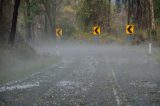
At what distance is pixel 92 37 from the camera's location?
7669 cm

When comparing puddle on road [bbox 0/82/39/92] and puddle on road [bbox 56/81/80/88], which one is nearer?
puddle on road [bbox 0/82/39/92]

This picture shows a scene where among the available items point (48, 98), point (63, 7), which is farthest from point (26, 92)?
point (63, 7)

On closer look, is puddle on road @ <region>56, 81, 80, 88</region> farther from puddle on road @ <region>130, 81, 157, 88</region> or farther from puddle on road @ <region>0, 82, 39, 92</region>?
puddle on road @ <region>130, 81, 157, 88</region>

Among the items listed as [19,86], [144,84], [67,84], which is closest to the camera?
[19,86]

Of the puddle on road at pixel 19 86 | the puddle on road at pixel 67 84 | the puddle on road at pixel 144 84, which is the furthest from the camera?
the puddle on road at pixel 67 84

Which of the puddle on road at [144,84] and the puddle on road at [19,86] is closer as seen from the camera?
the puddle on road at [19,86]

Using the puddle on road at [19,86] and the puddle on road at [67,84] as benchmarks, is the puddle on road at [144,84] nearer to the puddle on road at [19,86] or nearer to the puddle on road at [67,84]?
the puddle on road at [67,84]

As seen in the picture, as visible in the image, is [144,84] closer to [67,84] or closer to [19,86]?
[67,84]

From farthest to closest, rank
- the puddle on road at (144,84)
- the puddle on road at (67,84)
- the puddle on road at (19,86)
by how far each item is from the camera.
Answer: the puddle on road at (67,84), the puddle on road at (144,84), the puddle on road at (19,86)

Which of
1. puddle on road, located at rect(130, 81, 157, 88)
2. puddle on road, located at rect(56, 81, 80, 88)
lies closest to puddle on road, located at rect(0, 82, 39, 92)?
puddle on road, located at rect(56, 81, 80, 88)

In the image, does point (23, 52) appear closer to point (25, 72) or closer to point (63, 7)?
point (25, 72)

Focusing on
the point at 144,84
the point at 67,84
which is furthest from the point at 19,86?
the point at 144,84

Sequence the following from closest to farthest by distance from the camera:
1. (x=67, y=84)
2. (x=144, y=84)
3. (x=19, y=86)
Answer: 1. (x=19, y=86)
2. (x=144, y=84)
3. (x=67, y=84)

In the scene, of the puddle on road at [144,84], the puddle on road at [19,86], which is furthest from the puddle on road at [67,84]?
the puddle on road at [144,84]
